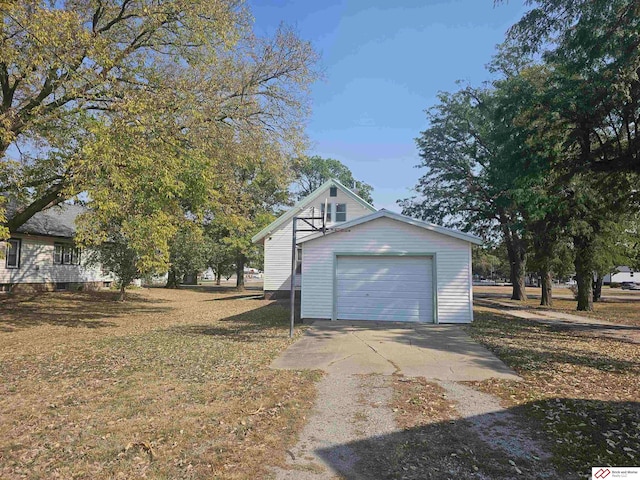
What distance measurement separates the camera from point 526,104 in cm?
1134

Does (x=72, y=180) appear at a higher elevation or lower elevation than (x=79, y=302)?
higher

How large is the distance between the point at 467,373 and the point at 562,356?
2872 millimetres

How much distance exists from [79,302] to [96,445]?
18.1m

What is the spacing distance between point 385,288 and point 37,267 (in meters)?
21.2

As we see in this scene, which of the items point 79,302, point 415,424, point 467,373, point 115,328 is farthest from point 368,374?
point 79,302

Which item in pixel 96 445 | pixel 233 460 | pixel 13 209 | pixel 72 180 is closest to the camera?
pixel 233 460

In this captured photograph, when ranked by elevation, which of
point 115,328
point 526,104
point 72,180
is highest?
point 526,104

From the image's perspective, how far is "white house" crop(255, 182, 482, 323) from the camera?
39.3 feet

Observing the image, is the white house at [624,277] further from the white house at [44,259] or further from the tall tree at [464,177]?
the white house at [44,259]

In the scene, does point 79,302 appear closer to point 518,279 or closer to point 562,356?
point 562,356

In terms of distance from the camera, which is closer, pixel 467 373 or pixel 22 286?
pixel 467 373

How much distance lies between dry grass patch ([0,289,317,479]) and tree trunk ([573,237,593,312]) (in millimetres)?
14950

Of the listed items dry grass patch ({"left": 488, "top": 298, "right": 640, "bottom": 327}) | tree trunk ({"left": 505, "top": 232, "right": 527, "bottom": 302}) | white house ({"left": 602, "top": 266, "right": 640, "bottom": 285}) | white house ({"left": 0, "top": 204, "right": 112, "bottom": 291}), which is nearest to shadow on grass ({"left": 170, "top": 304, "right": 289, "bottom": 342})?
white house ({"left": 0, "top": 204, "right": 112, "bottom": 291})

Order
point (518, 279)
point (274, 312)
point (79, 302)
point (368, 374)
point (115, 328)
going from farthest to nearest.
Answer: point (518, 279)
point (79, 302)
point (274, 312)
point (115, 328)
point (368, 374)
